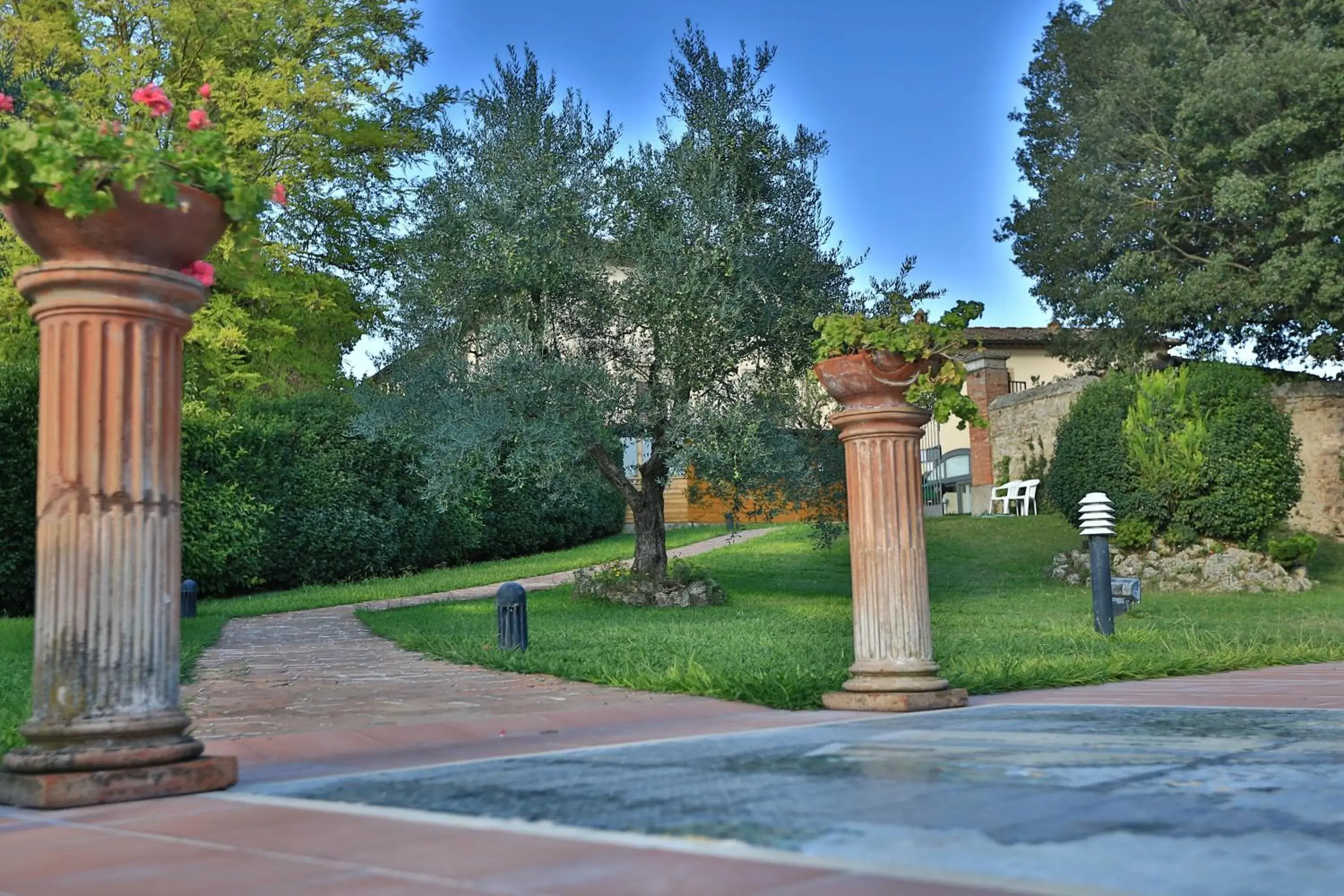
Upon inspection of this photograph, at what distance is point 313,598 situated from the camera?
15.7 meters

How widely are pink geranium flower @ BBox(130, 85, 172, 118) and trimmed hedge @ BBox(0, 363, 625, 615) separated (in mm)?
9580

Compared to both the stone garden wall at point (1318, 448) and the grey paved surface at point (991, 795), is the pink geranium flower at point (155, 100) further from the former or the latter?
the stone garden wall at point (1318, 448)

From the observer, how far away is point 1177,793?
2.63 meters

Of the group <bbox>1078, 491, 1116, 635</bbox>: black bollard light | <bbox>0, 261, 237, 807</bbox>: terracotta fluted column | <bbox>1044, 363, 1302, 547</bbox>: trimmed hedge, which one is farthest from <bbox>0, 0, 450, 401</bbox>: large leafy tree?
<bbox>0, 261, 237, 807</bbox>: terracotta fluted column

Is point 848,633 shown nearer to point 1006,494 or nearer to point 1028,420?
point 1028,420

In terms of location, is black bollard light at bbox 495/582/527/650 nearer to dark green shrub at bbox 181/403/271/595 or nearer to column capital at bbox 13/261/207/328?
column capital at bbox 13/261/207/328

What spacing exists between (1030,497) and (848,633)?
14139 millimetres

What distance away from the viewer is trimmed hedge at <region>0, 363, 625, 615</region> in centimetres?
1427

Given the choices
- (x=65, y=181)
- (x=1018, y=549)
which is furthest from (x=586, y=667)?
(x=1018, y=549)

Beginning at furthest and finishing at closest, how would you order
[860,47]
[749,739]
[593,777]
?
[860,47]
[749,739]
[593,777]

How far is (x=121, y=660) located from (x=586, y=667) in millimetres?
4329

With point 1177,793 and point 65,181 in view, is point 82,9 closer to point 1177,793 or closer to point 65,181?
point 65,181

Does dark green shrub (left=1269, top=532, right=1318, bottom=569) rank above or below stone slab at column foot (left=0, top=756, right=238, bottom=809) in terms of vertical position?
above

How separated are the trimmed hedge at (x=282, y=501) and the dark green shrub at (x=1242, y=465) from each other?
850 cm
